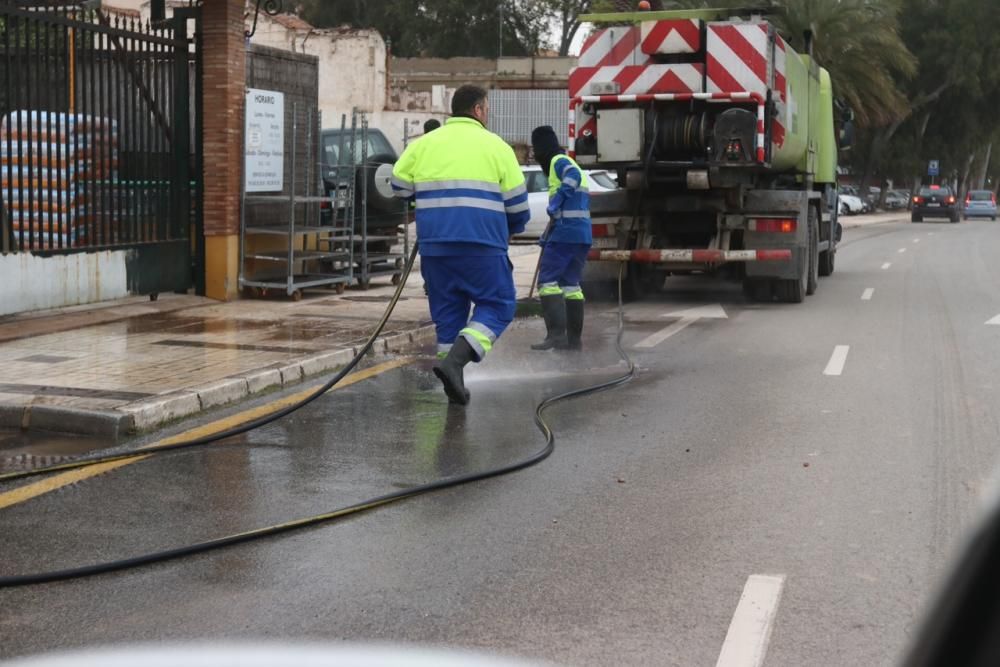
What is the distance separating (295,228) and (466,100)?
18.7 ft

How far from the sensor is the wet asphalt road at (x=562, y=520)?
4.18 meters

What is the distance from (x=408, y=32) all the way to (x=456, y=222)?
53837 mm

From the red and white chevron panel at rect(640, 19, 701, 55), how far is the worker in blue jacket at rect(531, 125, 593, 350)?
135 inches

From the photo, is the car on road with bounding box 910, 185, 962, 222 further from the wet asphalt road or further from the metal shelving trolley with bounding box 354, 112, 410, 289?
the wet asphalt road

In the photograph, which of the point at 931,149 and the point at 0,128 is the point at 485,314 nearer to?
the point at 0,128

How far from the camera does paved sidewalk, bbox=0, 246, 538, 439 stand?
7.46m

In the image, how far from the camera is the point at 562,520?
217 inches

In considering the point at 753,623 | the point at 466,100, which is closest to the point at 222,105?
the point at 466,100

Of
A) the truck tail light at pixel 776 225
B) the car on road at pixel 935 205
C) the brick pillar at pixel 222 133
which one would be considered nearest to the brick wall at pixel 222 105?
the brick pillar at pixel 222 133

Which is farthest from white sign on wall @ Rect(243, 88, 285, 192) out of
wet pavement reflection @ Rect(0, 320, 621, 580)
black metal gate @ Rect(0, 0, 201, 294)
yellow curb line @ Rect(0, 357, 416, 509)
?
wet pavement reflection @ Rect(0, 320, 621, 580)

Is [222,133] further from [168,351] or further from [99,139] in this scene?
[168,351]

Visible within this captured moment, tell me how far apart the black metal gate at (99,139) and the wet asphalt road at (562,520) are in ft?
12.9

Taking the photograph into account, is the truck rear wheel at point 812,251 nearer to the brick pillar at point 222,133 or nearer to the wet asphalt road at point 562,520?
the wet asphalt road at point 562,520

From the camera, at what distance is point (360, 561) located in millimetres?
4895
